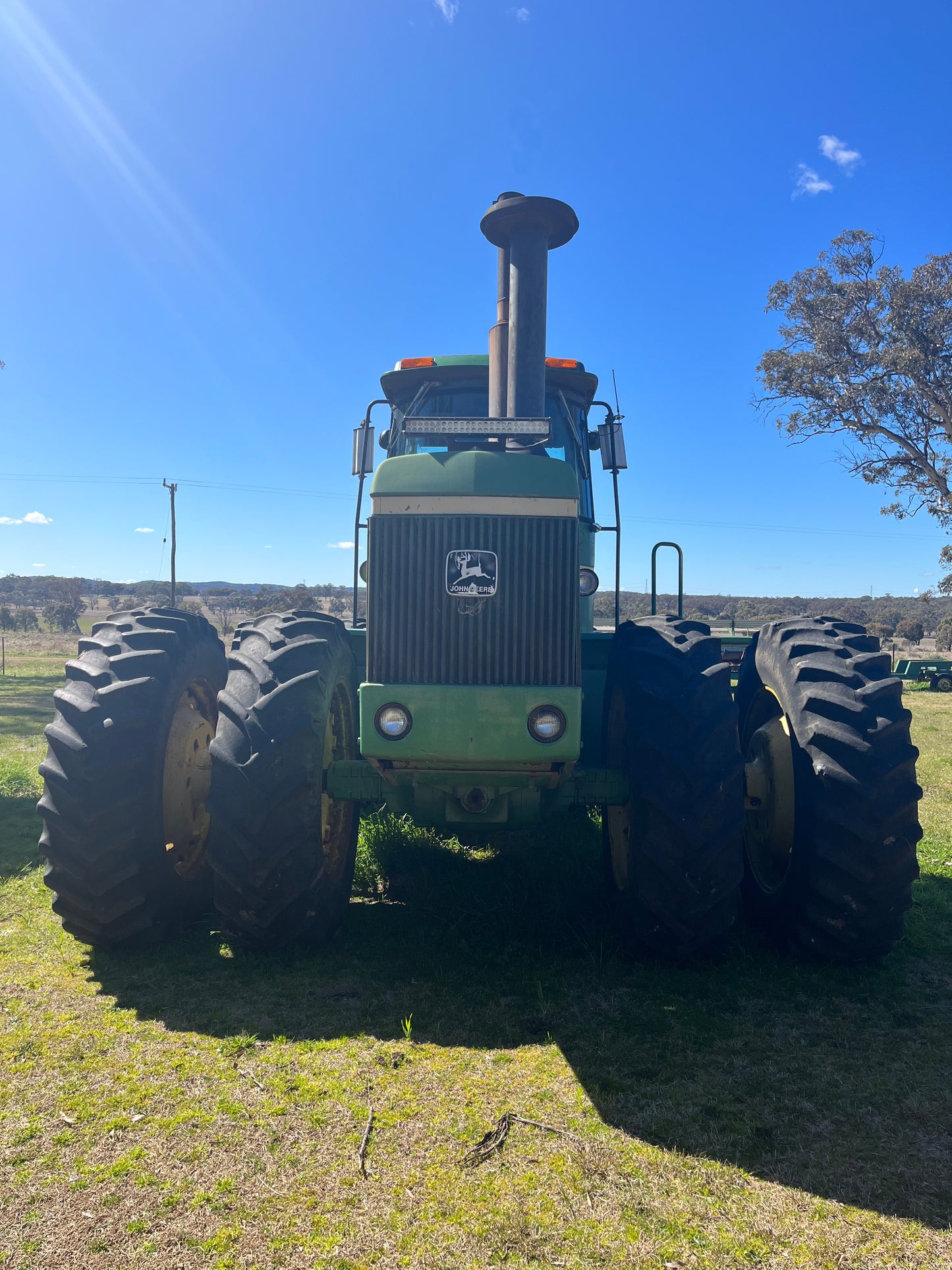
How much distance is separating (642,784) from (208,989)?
210 cm

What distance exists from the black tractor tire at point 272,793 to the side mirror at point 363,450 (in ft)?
5.87

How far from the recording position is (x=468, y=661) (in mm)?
3682

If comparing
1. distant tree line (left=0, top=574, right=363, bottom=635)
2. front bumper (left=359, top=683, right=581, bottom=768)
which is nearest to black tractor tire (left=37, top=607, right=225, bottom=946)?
front bumper (left=359, top=683, right=581, bottom=768)

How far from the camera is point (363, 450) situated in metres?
5.49

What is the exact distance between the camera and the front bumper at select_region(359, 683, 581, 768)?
3.52 metres

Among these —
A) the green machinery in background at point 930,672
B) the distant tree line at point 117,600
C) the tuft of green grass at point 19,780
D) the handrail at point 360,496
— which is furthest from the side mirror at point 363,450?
the distant tree line at point 117,600

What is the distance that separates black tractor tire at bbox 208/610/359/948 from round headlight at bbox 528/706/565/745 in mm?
974

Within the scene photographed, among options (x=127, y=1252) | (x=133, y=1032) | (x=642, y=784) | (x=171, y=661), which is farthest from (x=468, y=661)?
(x=127, y=1252)

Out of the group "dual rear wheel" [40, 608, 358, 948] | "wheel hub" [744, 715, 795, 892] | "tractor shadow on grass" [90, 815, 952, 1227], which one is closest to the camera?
"tractor shadow on grass" [90, 815, 952, 1227]

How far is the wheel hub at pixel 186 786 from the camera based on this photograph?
4215 millimetres

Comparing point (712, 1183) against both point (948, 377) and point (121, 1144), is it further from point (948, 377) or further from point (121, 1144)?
point (948, 377)

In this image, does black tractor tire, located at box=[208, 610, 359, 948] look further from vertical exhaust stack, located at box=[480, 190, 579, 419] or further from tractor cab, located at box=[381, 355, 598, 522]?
tractor cab, located at box=[381, 355, 598, 522]

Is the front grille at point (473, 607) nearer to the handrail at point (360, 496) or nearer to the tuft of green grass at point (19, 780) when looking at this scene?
the handrail at point (360, 496)

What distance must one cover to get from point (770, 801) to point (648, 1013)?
51.8 inches
